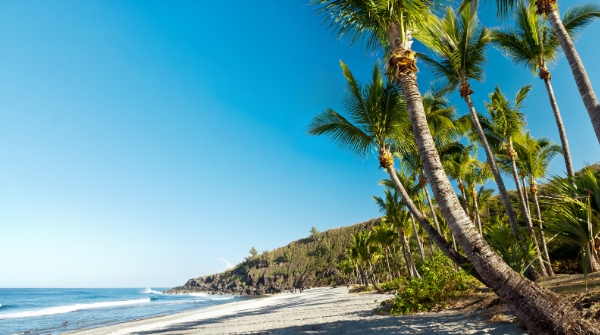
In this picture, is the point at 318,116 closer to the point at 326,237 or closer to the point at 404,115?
the point at 404,115

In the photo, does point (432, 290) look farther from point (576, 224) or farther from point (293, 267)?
point (293, 267)

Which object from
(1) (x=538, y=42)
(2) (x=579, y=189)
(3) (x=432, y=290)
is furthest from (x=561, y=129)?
(2) (x=579, y=189)

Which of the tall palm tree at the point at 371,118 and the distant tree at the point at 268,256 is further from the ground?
the tall palm tree at the point at 371,118

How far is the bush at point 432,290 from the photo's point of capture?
8.42 m

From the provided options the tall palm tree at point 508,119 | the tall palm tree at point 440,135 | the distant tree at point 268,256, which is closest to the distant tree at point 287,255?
the distant tree at point 268,256

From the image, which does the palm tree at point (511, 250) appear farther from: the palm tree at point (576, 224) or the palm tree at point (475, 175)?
the palm tree at point (475, 175)

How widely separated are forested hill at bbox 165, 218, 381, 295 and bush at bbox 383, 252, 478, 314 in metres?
61.0

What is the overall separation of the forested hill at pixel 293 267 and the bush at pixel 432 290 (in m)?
61.0

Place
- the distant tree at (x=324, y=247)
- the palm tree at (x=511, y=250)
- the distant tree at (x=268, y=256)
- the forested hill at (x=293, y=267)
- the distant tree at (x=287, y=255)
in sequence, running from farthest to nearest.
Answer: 1. the distant tree at (x=268, y=256)
2. the distant tree at (x=287, y=255)
3. the distant tree at (x=324, y=247)
4. the forested hill at (x=293, y=267)
5. the palm tree at (x=511, y=250)

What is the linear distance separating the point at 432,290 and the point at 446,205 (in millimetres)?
5819

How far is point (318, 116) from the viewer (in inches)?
380

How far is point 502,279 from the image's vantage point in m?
3.60

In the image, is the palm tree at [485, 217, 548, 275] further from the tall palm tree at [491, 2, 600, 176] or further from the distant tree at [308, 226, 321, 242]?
the distant tree at [308, 226, 321, 242]

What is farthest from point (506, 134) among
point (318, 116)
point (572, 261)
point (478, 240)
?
point (478, 240)
